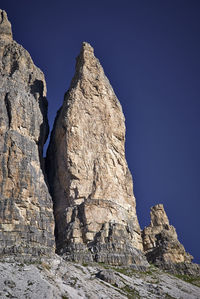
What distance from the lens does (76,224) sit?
7100cm

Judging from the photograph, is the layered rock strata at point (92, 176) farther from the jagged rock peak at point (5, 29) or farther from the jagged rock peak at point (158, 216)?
the jagged rock peak at point (5, 29)

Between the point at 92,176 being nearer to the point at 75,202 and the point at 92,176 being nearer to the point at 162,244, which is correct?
the point at 75,202

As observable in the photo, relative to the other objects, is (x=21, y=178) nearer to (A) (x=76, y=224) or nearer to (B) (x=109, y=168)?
(A) (x=76, y=224)

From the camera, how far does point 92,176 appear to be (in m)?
78.2

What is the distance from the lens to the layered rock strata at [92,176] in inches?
2714

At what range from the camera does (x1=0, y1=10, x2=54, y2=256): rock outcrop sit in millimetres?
64062

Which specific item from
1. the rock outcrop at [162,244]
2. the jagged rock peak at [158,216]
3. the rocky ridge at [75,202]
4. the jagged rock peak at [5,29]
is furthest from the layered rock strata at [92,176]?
the jagged rock peak at [5,29]

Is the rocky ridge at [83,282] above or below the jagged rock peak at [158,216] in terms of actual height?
below

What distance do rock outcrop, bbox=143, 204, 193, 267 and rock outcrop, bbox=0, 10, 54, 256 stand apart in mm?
23358

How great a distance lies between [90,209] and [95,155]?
13.3 meters

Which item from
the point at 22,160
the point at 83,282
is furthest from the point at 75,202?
the point at 83,282

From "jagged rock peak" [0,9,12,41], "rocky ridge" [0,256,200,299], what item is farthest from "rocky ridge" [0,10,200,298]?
"jagged rock peak" [0,9,12,41]

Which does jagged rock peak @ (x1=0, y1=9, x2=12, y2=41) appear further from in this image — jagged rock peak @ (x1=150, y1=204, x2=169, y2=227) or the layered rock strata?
jagged rock peak @ (x1=150, y1=204, x2=169, y2=227)

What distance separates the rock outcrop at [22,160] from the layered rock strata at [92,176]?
408 cm
